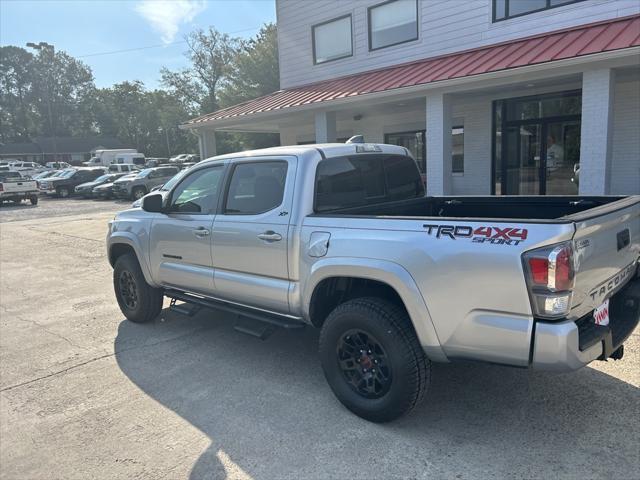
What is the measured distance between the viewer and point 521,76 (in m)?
9.03

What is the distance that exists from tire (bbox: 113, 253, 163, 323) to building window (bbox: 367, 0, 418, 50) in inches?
395

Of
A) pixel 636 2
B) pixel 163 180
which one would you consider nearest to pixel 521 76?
pixel 636 2

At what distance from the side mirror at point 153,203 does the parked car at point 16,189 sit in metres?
24.4

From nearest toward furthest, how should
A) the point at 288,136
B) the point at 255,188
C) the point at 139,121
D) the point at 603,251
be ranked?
the point at 603,251 < the point at 255,188 < the point at 288,136 < the point at 139,121

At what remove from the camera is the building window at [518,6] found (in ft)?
33.0

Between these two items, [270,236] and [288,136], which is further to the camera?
[288,136]

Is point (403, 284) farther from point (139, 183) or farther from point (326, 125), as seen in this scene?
point (139, 183)

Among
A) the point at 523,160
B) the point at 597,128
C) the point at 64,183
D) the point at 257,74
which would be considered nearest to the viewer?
the point at 597,128

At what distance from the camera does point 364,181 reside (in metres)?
4.24

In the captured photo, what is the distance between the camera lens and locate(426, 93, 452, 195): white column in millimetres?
10469

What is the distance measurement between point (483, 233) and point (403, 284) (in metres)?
0.59

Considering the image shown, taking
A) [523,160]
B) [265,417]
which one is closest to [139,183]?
[523,160]

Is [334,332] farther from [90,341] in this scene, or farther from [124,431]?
[90,341]

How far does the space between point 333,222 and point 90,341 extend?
3302mm
